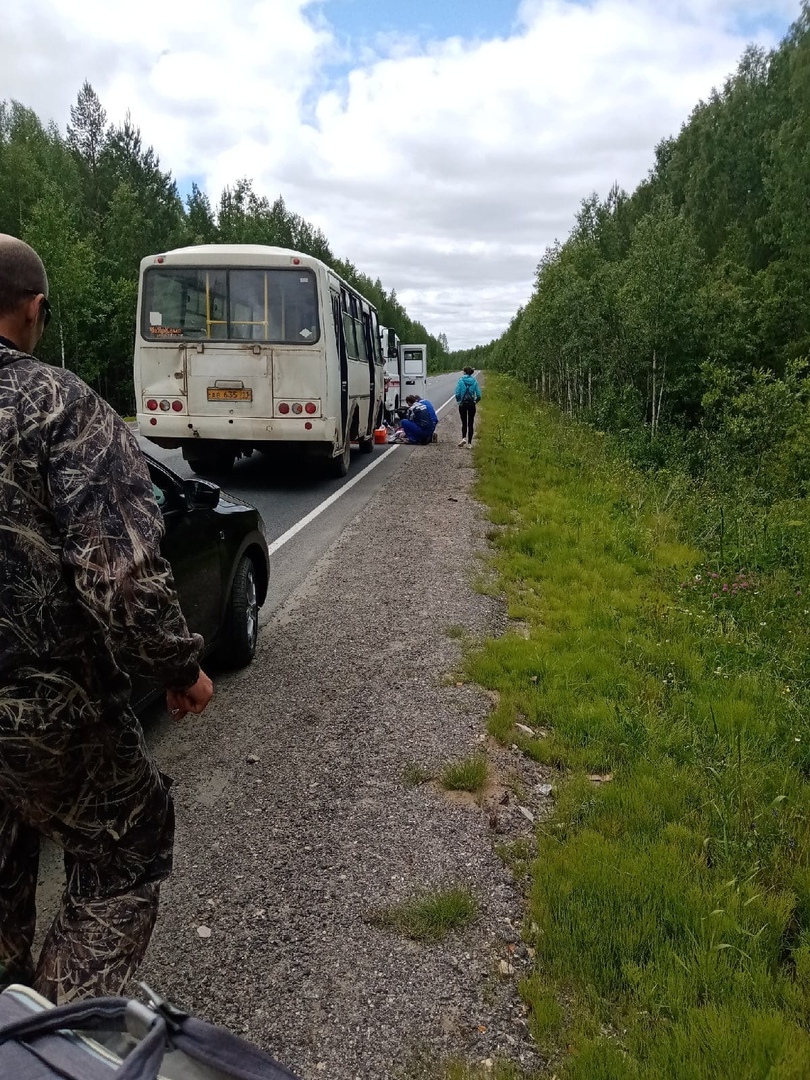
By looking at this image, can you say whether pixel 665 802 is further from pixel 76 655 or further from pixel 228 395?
pixel 228 395

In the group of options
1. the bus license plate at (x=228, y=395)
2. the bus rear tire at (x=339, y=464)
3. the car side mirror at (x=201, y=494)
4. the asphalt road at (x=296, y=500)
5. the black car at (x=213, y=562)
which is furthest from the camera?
the bus rear tire at (x=339, y=464)

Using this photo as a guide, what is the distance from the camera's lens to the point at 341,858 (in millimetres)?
3164

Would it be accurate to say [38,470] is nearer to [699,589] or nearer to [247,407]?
[699,589]

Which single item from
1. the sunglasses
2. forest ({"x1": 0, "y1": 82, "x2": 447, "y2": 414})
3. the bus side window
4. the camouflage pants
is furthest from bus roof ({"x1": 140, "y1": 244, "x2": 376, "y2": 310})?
forest ({"x1": 0, "y1": 82, "x2": 447, "y2": 414})

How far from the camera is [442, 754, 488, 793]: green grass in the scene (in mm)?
3719

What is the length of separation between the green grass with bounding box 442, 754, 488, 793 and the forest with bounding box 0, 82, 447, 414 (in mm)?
29878

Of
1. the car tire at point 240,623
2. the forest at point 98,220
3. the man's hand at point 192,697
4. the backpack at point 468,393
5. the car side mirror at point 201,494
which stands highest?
the forest at point 98,220

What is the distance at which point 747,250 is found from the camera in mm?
34031

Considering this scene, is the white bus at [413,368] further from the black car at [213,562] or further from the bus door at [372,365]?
the black car at [213,562]

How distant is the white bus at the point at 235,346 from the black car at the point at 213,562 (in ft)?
18.3

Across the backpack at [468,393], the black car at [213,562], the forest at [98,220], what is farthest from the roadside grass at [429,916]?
the forest at [98,220]

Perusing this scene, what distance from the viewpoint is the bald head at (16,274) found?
1768 mm

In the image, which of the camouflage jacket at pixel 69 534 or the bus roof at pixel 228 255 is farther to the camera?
the bus roof at pixel 228 255

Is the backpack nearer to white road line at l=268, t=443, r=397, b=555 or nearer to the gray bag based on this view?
white road line at l=268, t=443, r=397, b=555
